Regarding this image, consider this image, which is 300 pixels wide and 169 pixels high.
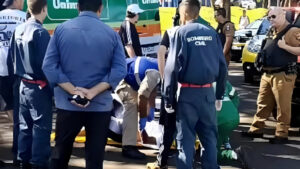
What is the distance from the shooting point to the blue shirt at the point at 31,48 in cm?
514

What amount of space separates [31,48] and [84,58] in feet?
4.30

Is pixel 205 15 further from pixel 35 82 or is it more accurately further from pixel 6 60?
pixel 35 82

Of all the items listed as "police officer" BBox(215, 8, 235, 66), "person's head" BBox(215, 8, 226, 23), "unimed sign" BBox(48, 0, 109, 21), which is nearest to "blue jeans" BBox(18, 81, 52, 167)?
"unimed sign" BBox(48, 0, 109, 21)

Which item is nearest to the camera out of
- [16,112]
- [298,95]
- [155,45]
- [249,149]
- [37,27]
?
[37,27]

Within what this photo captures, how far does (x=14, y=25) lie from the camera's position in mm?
5922

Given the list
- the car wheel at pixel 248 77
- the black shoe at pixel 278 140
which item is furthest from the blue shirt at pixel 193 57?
the car wheel at pixel 248 77

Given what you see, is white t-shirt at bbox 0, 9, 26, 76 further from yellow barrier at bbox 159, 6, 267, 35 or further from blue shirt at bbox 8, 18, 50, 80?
yellow barrier at bbox 159, 6, 267, 35

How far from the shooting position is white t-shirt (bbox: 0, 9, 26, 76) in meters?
5.90

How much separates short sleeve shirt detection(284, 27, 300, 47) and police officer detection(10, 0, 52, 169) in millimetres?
3527

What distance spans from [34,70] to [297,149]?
3830mm

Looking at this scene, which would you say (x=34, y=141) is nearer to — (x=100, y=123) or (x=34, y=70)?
(x=34, y=70)

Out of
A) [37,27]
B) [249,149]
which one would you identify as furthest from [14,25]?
[249,149]

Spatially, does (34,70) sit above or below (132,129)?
above

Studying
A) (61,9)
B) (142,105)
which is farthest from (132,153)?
(61,9)
